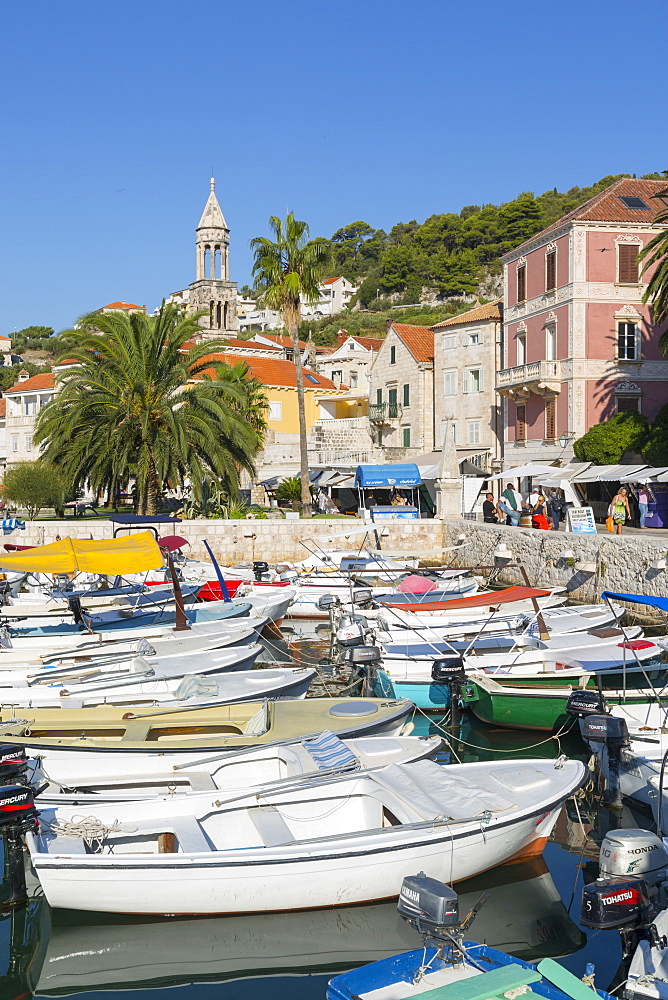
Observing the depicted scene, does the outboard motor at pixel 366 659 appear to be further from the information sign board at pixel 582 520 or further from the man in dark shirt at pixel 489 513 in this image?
the man in dark shirt at pixel 489 513

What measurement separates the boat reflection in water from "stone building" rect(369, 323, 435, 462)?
4171 centimetres

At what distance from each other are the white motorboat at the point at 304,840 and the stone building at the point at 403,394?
40746 millimetres

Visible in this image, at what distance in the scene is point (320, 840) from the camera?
340 inches

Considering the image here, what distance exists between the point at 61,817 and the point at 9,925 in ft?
3.55

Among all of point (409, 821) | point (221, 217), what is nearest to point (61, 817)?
point (409, 821)

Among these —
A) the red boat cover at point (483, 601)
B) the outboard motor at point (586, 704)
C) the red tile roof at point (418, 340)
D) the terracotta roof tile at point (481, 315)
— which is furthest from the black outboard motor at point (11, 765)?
the red tile roof at point (418, 340)

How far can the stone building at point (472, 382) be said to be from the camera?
46.7m

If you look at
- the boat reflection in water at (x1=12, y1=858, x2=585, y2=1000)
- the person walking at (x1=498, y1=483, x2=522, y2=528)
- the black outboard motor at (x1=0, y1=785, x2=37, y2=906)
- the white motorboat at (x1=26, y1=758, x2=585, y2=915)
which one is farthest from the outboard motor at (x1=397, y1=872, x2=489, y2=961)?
the person walking at (x1=498, y1=483, x2=522, y2=528)

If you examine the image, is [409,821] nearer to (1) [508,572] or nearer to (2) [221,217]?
(1) [508,572]

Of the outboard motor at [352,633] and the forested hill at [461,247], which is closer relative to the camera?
the outboard motor at [352,633]

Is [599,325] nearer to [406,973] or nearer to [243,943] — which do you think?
[243,943]

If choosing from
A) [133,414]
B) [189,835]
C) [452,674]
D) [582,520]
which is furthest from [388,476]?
[189,835]

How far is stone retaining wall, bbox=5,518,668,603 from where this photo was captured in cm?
2494

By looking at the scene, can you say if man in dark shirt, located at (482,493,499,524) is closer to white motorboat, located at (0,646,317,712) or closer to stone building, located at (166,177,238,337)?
white motorboat, located at (0,646,317,712)
